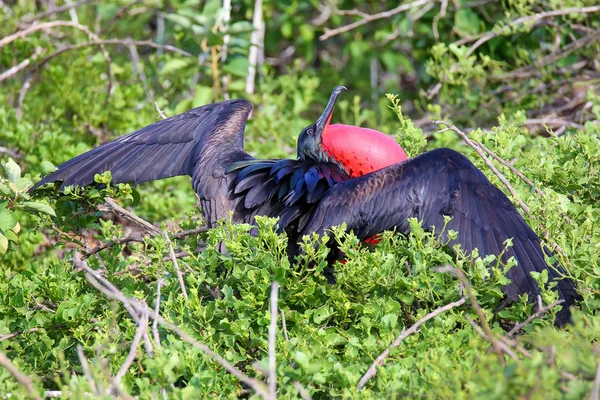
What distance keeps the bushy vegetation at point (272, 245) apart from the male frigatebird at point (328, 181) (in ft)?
0.26

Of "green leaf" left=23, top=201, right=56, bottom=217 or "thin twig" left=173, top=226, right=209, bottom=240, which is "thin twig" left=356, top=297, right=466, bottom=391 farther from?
"green leaf" left=23, top=201, right=56, bottom=217

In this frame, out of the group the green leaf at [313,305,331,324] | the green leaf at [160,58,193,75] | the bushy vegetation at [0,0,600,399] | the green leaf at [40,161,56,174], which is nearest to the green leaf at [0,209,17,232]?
the bushy vegetation at [0,0,600,399]

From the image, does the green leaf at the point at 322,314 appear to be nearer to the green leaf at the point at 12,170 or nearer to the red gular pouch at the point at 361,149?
the red gular pouch at the point at 361,149

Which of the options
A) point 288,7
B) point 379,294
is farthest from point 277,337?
point 288,7

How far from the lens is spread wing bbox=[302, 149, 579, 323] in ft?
7.69

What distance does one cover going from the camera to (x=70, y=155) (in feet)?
11.5

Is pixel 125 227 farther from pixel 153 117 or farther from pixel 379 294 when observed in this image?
pixel 379 294

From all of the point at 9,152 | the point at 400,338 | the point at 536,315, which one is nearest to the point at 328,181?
the point at 400,338

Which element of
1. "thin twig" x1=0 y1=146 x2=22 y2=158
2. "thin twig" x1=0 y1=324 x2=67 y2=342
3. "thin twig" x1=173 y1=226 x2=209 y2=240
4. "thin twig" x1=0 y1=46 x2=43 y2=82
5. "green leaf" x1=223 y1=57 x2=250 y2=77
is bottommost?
"thin twig" x1=0 y1=324 x2=67 y2=342

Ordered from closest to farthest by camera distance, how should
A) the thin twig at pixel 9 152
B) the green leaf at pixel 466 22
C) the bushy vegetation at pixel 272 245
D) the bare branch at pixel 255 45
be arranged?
the bushy vegetation at pixel 272 245 → the thin twig at pixel 9 152 → the green leaf at pixel 466 22 → the bare branch at pixel 255 45

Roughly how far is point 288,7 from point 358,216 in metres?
2.91

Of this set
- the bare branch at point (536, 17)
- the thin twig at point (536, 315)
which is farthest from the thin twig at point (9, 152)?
the thin twig at point (536, 315)

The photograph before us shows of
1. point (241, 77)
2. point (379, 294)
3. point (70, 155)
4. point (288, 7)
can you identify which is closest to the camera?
point (379, 294)

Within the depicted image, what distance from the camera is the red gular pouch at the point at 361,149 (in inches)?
110
